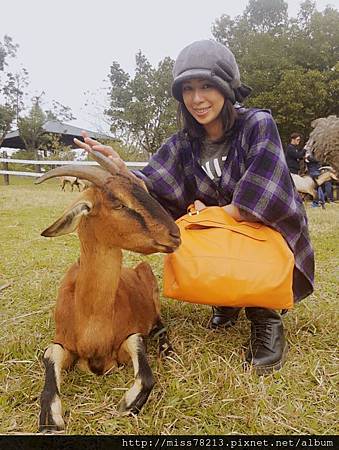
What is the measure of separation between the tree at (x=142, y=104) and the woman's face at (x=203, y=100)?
7.83 ft

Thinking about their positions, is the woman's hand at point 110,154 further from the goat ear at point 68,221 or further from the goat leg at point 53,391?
the goat leg at point 53,391

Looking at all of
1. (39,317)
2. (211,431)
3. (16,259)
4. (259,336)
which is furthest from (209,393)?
(16,259)

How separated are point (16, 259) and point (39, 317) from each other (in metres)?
1.29

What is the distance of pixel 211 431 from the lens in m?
1.26

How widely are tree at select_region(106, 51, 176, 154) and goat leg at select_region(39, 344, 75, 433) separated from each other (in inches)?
119

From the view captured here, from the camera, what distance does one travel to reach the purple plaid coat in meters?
1.68

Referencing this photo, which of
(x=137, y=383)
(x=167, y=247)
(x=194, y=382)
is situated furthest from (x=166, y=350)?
(x=167, y=247)

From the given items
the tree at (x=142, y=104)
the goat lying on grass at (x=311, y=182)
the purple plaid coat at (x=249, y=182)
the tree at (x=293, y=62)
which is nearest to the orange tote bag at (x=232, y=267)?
the purple plaid coat at (x=249, y=182)

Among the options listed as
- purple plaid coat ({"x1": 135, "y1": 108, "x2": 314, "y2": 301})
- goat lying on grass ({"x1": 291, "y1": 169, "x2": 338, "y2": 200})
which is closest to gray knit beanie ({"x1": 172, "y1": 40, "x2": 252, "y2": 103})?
purple plaid coat ({"x1": 135, "y1": 108, "x2": 314, "y2": 301})

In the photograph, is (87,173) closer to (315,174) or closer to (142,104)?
(142,104)

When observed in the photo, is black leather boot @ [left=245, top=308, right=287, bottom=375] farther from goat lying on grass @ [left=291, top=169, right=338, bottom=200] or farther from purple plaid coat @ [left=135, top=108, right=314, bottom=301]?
goat lying on grass @ [left=291, top=169, right=338, bottom=200]

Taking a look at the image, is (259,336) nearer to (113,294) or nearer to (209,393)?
(209,393)

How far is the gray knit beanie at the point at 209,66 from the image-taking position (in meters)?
1.64

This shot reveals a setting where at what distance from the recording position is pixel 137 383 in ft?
4.44
